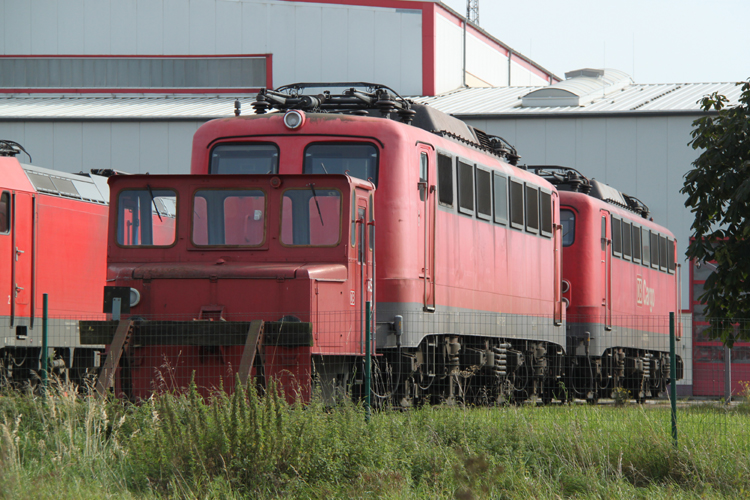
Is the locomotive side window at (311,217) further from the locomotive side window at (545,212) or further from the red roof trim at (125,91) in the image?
the red roof trim at (125,91)

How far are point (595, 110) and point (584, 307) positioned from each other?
32.0ft

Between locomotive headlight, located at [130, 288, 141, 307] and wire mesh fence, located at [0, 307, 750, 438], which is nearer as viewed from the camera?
wire mesh fence, located at [0, 307, 750, 438]

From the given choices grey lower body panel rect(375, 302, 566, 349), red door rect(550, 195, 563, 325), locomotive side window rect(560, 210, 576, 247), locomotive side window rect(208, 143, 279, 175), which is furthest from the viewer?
locomotive side window rect(560, 210, 576, 247)

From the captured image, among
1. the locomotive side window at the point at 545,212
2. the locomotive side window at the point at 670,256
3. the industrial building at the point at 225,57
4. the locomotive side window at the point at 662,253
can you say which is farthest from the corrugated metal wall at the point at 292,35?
the locomotive side window at the point at 545,212

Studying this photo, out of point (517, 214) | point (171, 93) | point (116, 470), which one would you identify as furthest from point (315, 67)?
point (116, 470)

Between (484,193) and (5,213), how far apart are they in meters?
6.76

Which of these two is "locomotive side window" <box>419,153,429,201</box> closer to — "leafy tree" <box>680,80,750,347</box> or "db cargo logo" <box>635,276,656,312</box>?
"leafy tree" <box>680,80,750,347</box>

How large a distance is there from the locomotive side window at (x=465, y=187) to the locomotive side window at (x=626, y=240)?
7.64m

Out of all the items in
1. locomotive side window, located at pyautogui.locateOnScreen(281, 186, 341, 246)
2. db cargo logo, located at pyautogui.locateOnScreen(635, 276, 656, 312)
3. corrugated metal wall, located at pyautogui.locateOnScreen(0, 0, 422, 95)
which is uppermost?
corrugated metal wall, located at pyautogui.locateOnScreen(0, 0, 422, 95)

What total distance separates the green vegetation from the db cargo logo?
11.8 metres

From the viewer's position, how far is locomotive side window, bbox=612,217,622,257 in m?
19.6

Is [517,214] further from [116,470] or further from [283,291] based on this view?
[116,470]

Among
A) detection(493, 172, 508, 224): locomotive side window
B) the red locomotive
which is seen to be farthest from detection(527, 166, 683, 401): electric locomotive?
the red locomotive

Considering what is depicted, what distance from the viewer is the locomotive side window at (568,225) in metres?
18.5
